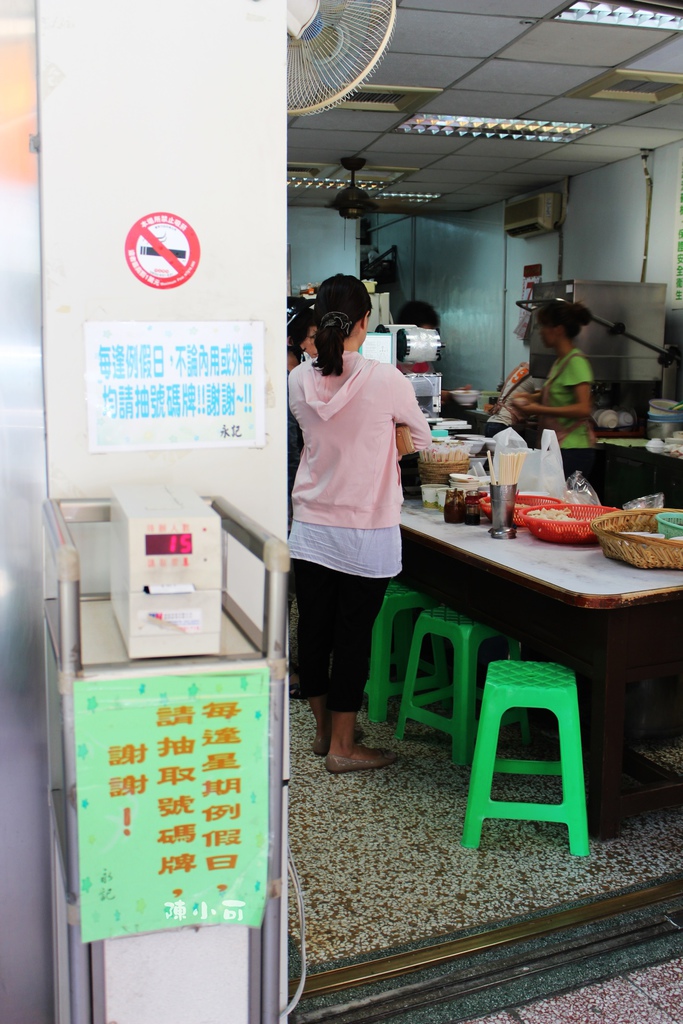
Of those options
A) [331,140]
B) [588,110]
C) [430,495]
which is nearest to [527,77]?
[588,110]

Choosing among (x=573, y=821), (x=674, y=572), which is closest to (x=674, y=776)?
(x=573, y=821)

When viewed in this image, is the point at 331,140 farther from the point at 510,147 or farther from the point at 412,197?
the point at 412,197

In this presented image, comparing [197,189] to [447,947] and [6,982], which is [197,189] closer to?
[6,982]

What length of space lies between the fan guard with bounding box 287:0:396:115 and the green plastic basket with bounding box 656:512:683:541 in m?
1.72

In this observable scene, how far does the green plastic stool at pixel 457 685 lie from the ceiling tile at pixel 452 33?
2895mm

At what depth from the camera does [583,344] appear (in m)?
7.11

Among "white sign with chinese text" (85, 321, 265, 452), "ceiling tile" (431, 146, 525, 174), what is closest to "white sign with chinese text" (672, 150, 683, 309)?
"ceiling tile" (431, 146, 525, 174)

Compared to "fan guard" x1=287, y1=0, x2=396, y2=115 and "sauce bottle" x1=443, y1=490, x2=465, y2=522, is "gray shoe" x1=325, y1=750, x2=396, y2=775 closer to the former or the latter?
"sauce bottle" x1=443, y1=490, x2=465, y2=522

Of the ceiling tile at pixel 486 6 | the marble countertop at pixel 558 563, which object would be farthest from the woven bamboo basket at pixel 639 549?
the ceiling tile at pixel 486 6

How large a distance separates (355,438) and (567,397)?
2275 millimetres

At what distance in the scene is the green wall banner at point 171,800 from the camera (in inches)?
49.0

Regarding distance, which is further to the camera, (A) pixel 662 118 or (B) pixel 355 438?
(A) pixel 662 118

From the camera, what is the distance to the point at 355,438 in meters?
2.96

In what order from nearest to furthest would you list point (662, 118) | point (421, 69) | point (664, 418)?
point (421, 69), point (662, 118), point (664, 418)
